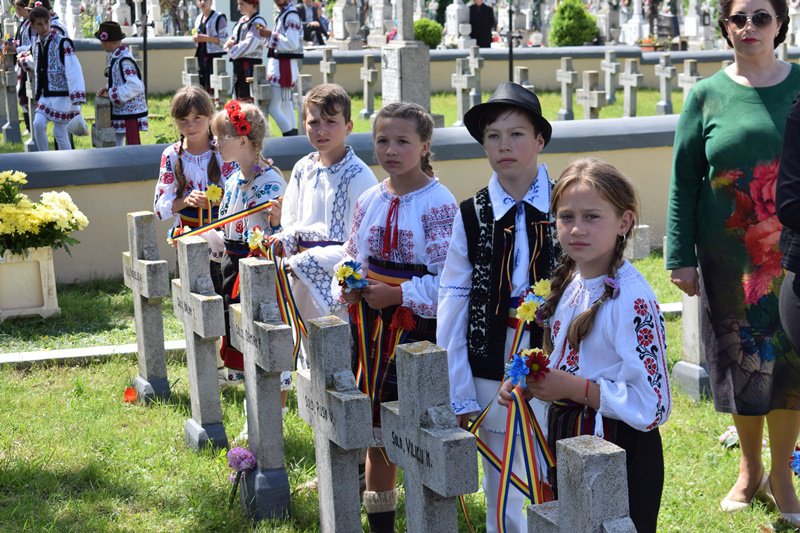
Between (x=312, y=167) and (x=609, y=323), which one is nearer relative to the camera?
(x=609, y=323)

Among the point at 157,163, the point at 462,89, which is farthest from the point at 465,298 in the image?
the point at 462,89

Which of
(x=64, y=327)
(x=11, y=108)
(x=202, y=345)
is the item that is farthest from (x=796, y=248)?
(x=11, y=108)

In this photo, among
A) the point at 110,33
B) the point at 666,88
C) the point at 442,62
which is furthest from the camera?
the point at 442,62

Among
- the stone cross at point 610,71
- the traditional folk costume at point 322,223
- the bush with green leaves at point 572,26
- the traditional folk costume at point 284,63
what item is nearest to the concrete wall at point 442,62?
the stone cross at point 610,71

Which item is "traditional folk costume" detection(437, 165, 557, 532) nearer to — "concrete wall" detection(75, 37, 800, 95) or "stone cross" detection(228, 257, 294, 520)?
"stone cross" detection(228, 257, 294, 520)

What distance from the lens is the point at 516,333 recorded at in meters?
→ 3.41

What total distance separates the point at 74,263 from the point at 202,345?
3.63 m

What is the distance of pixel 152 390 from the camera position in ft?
18.9

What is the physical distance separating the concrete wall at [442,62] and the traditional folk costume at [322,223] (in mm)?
16145

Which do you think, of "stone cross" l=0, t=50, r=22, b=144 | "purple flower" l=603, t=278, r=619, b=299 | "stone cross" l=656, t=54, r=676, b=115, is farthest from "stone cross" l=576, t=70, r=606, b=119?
"purple flower" l=603, t=278, r=619, b=299

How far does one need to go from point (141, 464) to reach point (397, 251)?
5.59ft

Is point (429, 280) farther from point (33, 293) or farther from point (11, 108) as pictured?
point (11, 108)

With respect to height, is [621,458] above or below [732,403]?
above

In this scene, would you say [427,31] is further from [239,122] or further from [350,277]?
Answer: [350,277]
